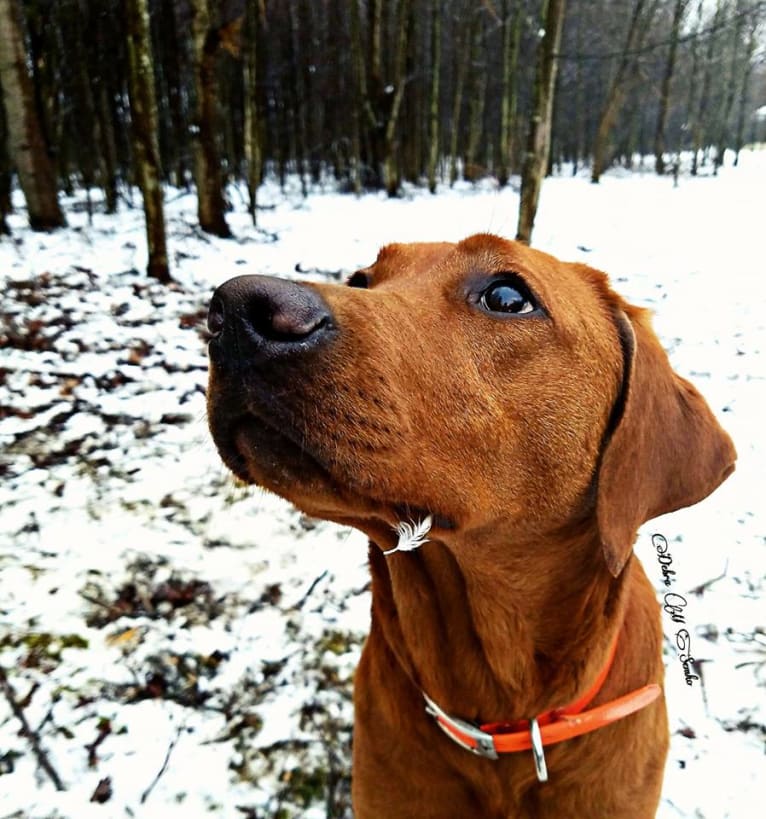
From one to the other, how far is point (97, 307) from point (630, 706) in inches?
294

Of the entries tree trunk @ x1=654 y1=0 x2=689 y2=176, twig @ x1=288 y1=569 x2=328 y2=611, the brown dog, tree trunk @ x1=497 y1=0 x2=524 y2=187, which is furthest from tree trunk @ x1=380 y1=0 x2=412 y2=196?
the brown dog

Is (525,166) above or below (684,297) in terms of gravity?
above

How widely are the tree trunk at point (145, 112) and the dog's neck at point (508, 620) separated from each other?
24.8 feet

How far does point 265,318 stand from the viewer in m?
1.31

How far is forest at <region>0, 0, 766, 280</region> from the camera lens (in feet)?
30.9

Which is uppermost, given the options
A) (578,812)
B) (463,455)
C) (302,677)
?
(463,455)

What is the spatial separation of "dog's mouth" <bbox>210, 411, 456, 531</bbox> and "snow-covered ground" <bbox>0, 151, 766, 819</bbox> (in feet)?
2.67

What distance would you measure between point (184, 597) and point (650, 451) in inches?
114

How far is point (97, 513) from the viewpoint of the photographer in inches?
177

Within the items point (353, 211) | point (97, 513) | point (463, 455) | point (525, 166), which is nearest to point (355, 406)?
point (463, 455)

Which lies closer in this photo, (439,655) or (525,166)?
(439,655)

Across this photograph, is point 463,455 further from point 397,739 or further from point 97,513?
point 97,513

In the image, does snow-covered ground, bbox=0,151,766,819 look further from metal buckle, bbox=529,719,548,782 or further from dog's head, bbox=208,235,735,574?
metal buckle, bbox=529,719,548,782

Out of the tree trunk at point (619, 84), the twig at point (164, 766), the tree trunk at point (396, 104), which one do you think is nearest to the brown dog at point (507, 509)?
the twig at point (164, 766)
